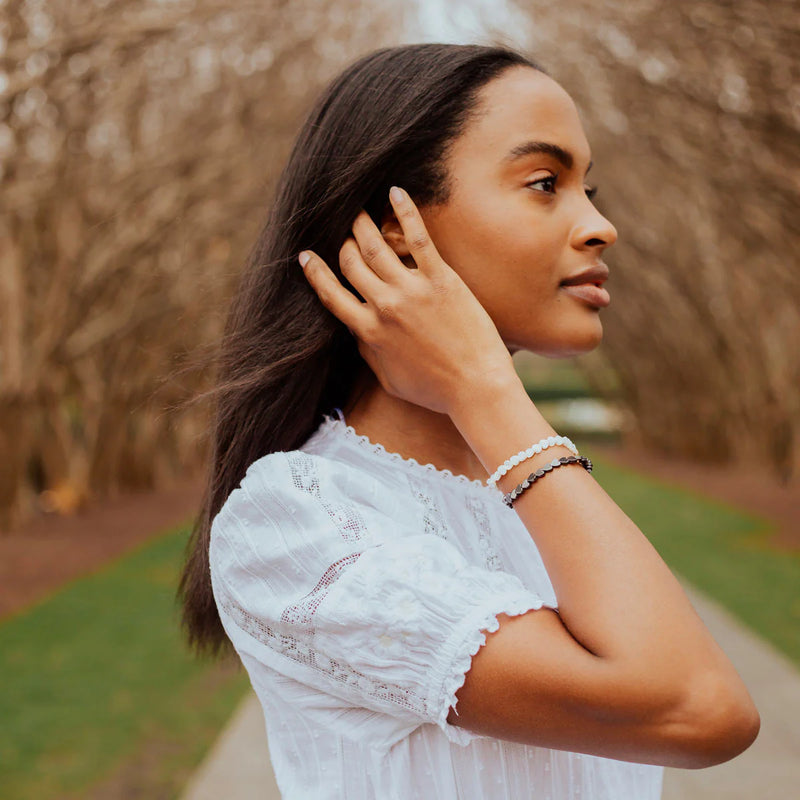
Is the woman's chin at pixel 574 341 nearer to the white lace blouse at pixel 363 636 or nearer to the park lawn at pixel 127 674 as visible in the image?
the white lace blouse at pixel 363 636

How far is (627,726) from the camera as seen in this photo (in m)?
1.08

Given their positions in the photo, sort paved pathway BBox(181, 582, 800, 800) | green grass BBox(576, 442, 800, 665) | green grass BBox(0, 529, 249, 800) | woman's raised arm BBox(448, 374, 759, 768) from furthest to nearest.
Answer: green grass BBox(576, 442, 800, 665) → green grass BBox(0, 529, 249, 800) → paved pathway BBox(181, 582, 800, 800) → woman's raised arm BBox(448, 374, 759, 768)

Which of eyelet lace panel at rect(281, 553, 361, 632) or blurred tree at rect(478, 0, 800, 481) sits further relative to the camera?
blurred tree at rect(478, 0, 800, 481)

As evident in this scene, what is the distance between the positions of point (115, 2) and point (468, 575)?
272 inches

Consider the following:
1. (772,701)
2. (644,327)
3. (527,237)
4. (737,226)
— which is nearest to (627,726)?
(527,237)

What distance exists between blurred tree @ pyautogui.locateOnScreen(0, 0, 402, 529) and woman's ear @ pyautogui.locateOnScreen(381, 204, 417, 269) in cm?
513

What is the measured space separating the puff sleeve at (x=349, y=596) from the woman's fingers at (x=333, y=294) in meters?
0.21

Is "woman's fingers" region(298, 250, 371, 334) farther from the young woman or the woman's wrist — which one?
the woman's wrist

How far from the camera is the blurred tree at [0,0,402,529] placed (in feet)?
25.9

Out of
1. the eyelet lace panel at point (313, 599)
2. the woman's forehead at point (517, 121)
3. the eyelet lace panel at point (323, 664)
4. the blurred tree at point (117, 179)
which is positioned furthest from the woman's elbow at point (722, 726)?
the blurred tree at point (117, 179)

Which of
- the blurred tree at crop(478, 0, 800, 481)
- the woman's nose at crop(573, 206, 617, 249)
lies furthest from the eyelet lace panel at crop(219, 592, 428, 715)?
the blurred tree at crop(478, 0, 800, 481)

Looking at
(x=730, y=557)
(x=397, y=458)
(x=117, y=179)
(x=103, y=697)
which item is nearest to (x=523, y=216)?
(x=397, y=458)

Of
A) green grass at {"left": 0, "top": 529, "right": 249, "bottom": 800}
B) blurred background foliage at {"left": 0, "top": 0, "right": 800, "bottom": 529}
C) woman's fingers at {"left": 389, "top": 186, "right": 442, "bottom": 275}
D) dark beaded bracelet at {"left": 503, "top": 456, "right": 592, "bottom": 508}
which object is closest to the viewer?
dark beaded bracelet at {"left": 503, "top": 456, "right": 592, "bottom": 508}

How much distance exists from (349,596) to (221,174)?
1060 cm
